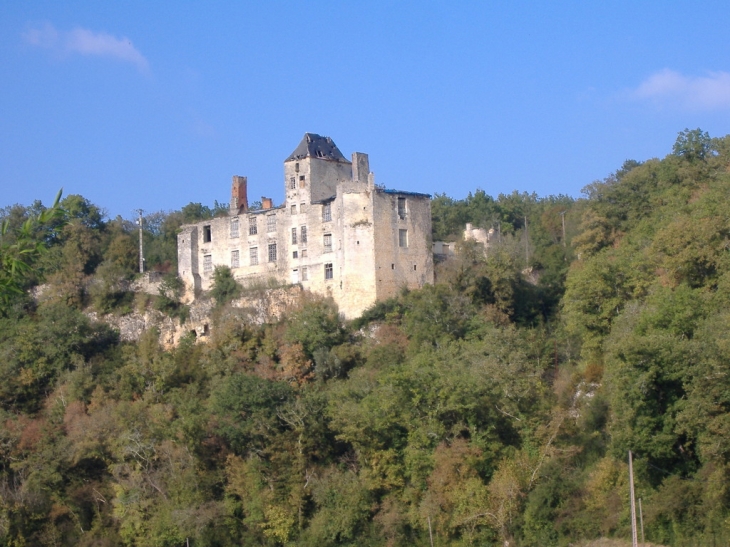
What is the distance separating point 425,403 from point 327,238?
11.8 m

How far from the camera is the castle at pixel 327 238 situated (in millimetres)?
46812

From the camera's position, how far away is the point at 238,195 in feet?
175

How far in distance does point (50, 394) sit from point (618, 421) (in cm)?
2583

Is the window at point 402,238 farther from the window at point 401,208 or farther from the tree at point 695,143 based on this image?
the tree at point 695,143

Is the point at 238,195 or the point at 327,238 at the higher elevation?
the point at 238,195

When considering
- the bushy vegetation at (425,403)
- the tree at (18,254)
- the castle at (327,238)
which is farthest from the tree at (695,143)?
the tree at (18,254)

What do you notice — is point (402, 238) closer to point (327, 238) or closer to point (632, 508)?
point (327, 238)

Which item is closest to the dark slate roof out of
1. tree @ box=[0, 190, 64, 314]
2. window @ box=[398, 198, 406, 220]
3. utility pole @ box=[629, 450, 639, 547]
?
window @ box=[398, 198, 406, 220]

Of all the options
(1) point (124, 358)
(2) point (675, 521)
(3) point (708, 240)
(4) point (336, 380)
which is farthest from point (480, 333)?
(1) point (124, 358)

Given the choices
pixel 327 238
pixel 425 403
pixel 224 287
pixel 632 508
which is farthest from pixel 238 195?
pixel 632 508

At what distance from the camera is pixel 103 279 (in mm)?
52562

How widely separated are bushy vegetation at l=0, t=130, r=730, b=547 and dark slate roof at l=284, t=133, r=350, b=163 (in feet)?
21.6

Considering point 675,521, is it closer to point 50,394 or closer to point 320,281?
point 320,281

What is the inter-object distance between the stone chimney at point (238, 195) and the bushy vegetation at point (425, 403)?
5000mm
